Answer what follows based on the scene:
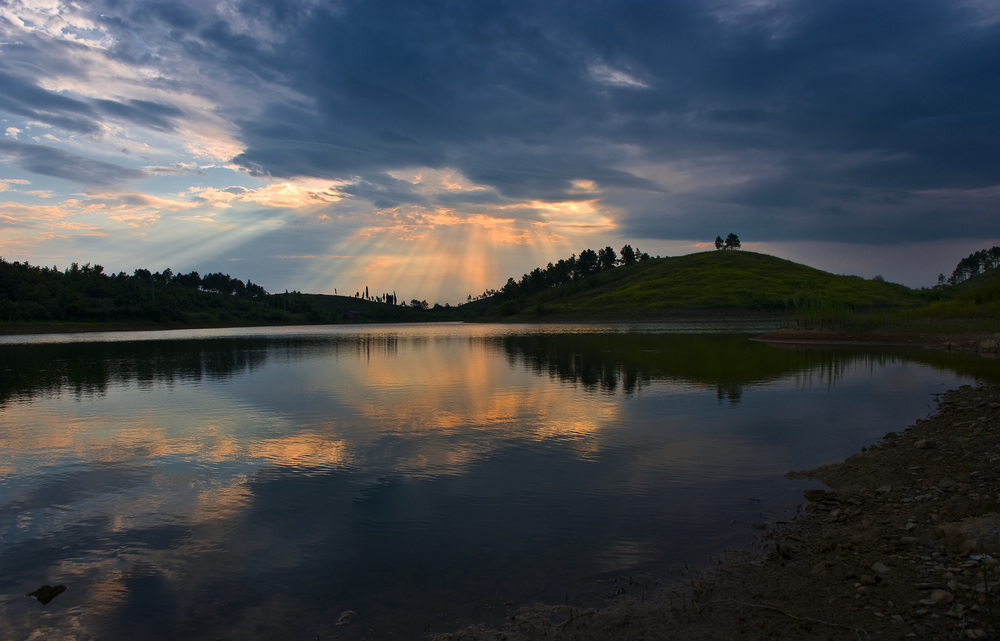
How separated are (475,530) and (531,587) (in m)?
2.04

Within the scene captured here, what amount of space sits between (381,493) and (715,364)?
27.8m

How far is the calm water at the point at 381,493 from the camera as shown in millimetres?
7113

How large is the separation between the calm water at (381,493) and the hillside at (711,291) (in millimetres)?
99752

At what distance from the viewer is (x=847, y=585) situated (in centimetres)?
662

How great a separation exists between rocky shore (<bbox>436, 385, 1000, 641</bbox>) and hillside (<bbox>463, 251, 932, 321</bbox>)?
10750cm

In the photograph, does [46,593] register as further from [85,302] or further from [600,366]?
[85,302]

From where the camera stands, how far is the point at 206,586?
749 cm

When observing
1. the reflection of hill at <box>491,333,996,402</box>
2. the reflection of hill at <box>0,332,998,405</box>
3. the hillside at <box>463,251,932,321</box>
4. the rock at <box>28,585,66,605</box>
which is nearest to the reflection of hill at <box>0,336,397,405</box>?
the reflection of hill at <box>0,332,998,405</box>

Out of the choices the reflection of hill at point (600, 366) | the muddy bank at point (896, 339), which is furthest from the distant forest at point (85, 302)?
the muddy bank at point (896, 339)

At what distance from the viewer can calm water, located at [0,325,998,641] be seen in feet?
23.3

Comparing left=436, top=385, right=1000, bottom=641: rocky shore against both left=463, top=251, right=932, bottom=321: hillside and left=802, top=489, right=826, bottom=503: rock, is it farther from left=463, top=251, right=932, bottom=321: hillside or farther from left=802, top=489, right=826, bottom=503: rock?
left=463, top=251, right=932, bottom=321: hillside

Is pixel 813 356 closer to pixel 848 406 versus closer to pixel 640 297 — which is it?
pixel 848 406

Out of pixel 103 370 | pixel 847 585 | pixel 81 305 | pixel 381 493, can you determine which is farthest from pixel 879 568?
pixel 81 305


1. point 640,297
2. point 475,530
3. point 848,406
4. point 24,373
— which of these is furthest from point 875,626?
point 640,297
